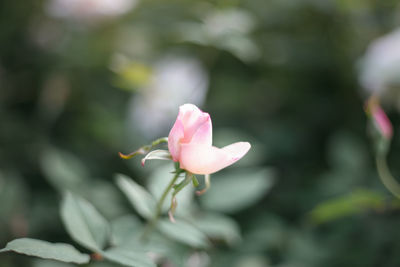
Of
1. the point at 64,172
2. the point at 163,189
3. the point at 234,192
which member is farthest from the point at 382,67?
the point at 64,172

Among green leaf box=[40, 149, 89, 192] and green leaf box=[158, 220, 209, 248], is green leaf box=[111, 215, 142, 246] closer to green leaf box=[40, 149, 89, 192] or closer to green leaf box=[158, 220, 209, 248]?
green leaf box=[158, 220, 209, 248]

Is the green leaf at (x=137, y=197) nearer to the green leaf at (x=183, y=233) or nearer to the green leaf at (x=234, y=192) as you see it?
the green leaf at (x=183, y=233)

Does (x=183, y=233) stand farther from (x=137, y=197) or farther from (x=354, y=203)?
(x=354, y=203)

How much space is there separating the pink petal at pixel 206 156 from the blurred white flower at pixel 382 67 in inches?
29.9

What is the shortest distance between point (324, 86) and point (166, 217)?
2.74 ft

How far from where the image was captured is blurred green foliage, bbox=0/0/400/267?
32.3 inches

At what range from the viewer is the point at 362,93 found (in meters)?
1.18

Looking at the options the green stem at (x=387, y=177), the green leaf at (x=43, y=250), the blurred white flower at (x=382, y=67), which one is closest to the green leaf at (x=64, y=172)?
the green leaf at (x=43, y=250)

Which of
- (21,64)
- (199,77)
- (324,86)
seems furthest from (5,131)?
(324,86)

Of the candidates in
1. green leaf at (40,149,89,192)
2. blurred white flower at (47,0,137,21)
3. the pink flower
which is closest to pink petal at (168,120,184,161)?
the pink flower

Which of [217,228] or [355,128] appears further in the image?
[355,128]

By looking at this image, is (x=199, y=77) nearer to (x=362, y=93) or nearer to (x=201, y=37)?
(x=201, y=37)

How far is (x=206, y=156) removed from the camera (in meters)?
0.43

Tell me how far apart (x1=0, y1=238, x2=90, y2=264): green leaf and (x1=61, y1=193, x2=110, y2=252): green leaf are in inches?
2.0
